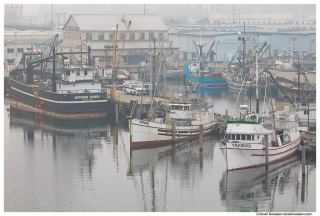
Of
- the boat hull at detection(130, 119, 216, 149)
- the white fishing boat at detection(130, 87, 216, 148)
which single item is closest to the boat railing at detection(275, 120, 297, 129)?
the white fishing boat at detection(130, 87, 216, 148)

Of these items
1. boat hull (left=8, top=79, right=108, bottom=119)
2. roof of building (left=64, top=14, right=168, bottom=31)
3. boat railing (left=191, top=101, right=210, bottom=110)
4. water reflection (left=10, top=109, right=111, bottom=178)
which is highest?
roof of building (left=64, top=14, right=168, bottom=31)

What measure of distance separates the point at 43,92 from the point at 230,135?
101ft

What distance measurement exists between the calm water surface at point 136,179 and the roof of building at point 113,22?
57987 mm

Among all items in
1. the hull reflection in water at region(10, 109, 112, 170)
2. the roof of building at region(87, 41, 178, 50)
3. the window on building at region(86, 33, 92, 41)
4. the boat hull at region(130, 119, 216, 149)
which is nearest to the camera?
the boat hull at region(130, 119, 216, 149)

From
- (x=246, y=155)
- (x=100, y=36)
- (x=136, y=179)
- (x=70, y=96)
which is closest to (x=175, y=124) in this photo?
(x=246, y=155)

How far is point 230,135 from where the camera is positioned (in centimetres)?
4375

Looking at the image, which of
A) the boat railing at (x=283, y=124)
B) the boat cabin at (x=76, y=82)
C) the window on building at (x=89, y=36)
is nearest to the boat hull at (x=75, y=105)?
the boat cabin at (x=76, y=82)

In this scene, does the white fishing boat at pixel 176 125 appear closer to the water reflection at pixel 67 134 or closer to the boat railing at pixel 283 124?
the water reflection at pixel 67 134

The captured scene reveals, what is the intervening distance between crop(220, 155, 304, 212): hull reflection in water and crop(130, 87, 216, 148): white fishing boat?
8.84 m

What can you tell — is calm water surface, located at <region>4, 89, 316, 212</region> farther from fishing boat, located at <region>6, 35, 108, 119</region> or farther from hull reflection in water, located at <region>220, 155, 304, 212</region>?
fishing boat, located at <region>6, 35, 108, 119</region>

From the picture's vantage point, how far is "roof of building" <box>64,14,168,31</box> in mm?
113062

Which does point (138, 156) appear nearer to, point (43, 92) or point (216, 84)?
point (43, 92)

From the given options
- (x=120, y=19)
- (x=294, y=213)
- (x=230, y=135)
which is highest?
(x=120, y=19)

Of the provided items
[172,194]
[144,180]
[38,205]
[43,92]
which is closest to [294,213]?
[172,194]
